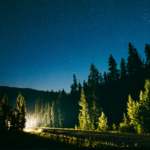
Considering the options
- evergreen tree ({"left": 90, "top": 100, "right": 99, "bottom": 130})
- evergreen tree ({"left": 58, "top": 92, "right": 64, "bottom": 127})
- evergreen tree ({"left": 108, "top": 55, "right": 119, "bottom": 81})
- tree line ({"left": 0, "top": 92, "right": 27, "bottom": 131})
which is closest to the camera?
tree line ({"left": 0, "top": 92, "right": 27, "bottom": 131})

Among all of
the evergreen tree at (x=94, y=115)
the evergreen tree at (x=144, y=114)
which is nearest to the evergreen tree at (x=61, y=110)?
the evergreen tree at (x=94, y=115)

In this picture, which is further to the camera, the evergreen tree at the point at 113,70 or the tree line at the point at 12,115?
the evergreen tree at the point at 113,70

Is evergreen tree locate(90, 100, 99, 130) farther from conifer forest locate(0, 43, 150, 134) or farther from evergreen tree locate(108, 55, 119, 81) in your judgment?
evergreen tree locate(108, 55, 119, 81)

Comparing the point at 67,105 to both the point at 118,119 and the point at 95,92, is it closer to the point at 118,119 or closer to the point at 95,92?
the point at 95,92

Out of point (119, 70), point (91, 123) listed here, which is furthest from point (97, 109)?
point (119, 70)

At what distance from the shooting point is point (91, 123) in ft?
147

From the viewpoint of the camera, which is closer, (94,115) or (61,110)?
(94,115)

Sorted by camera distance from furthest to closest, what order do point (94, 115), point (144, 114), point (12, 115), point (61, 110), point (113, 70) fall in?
point (61, 110) → point (113, 70) → point (94, 115) → point (144, 114) → point (12, 115)

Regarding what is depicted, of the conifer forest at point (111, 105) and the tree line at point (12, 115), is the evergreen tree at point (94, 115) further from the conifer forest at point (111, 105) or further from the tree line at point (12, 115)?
the tree line at point (12, 115)

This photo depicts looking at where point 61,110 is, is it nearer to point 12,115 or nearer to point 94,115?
point 94,115

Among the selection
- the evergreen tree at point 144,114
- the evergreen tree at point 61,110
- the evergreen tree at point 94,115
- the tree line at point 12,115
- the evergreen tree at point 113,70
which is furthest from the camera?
the evergreen tree at point 61,110

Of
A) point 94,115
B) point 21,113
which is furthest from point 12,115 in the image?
point 94,115

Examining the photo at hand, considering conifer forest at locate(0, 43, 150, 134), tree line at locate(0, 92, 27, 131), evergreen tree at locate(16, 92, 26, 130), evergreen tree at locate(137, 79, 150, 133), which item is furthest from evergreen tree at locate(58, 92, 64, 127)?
evergreen tree at locate(137, 79, 150, 133)

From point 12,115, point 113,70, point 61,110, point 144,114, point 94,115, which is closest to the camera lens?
point 12,115
